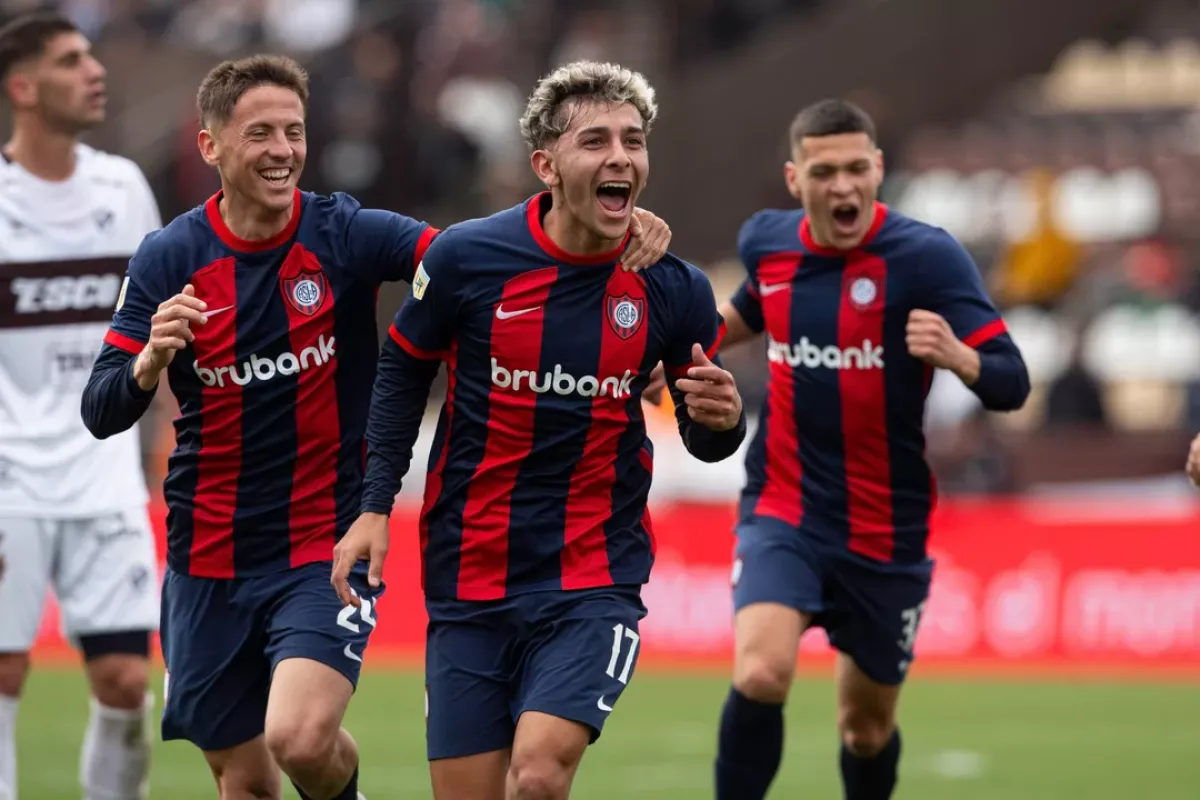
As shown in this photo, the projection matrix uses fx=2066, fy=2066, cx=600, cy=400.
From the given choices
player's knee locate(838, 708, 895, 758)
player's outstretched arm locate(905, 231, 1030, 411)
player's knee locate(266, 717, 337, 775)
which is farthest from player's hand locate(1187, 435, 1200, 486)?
player's knee locate(266, 717, 337, 775)

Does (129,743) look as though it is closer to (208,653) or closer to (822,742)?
(208,653)

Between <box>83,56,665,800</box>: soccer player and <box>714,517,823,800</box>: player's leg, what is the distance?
4.92ft

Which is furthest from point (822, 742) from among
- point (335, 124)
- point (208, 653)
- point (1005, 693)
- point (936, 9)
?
point (936, 9)

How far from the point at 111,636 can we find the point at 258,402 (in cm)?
153

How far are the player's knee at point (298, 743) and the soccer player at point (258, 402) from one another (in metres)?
0.19

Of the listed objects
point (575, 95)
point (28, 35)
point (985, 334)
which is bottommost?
point (985, 334)

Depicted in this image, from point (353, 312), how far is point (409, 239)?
28cm

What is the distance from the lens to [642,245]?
5969 millimetres

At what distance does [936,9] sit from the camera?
19.4 metres

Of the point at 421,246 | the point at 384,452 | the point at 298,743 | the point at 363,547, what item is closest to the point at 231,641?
the point at 298,743

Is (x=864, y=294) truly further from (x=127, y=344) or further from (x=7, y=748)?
(x=7, y=748)

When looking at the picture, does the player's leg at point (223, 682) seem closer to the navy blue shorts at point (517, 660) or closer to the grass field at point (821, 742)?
the navy blue shorts at point (517, 660)

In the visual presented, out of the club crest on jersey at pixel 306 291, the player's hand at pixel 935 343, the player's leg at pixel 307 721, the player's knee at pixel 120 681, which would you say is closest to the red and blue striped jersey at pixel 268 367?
the club crest on jersey at pixel 306 291

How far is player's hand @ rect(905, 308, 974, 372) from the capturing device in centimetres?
679
